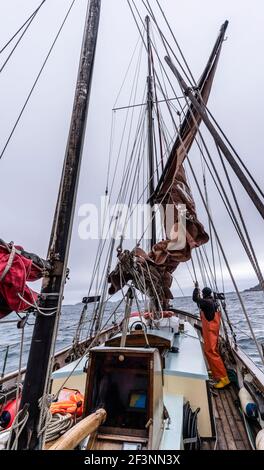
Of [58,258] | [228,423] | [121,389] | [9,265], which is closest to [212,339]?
[228,423]

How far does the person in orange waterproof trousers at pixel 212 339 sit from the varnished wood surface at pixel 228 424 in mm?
291

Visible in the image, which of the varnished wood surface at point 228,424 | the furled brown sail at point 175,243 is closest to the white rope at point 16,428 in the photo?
the furled brown sail at point 175,243

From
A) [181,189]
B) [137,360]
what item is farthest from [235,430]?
[181,189]

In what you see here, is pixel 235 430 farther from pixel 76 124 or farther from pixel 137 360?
pixel 76 124

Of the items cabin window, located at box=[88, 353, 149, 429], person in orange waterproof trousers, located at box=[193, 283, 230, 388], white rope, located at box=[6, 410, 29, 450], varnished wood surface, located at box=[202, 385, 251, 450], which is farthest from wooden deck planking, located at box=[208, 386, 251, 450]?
white rope, located at box=[6, 410, 29, 450]

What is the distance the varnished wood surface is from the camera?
3.56 m

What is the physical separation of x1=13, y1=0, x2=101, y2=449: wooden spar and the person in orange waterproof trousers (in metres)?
4.55

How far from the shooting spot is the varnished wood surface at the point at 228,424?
3561 mm

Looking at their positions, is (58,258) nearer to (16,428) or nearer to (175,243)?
(16,428)

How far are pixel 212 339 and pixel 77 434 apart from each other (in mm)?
4636

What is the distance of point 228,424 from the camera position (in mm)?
4098

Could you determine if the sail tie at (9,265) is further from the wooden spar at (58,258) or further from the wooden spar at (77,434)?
the wooden spar at (77,434)

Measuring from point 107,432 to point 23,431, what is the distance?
1026mm

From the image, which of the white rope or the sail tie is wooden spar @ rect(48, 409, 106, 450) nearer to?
the white rope
